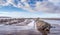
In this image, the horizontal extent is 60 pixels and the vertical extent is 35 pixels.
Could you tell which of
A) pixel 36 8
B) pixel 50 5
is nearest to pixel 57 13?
pixel 50 5

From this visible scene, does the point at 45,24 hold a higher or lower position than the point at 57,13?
lower

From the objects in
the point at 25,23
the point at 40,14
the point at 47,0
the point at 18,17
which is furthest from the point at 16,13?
the point at 47,0

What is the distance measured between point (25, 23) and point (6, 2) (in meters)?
0.32

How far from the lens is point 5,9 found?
127 centimetres

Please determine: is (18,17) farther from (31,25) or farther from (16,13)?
(31,25)

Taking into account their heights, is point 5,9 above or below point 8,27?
above

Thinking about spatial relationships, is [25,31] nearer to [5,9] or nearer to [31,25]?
[31,25]

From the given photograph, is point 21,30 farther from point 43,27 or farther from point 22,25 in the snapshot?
point 43,27

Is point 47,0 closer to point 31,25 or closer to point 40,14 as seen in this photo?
point 40,14

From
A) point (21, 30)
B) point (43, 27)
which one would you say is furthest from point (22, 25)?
point (43, 27)

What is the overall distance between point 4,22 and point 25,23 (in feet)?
0.77

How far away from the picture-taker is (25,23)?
1261 millimetres

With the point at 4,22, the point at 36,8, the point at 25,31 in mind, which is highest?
the point at 36,8

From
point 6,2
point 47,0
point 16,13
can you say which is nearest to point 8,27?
point 16,13
